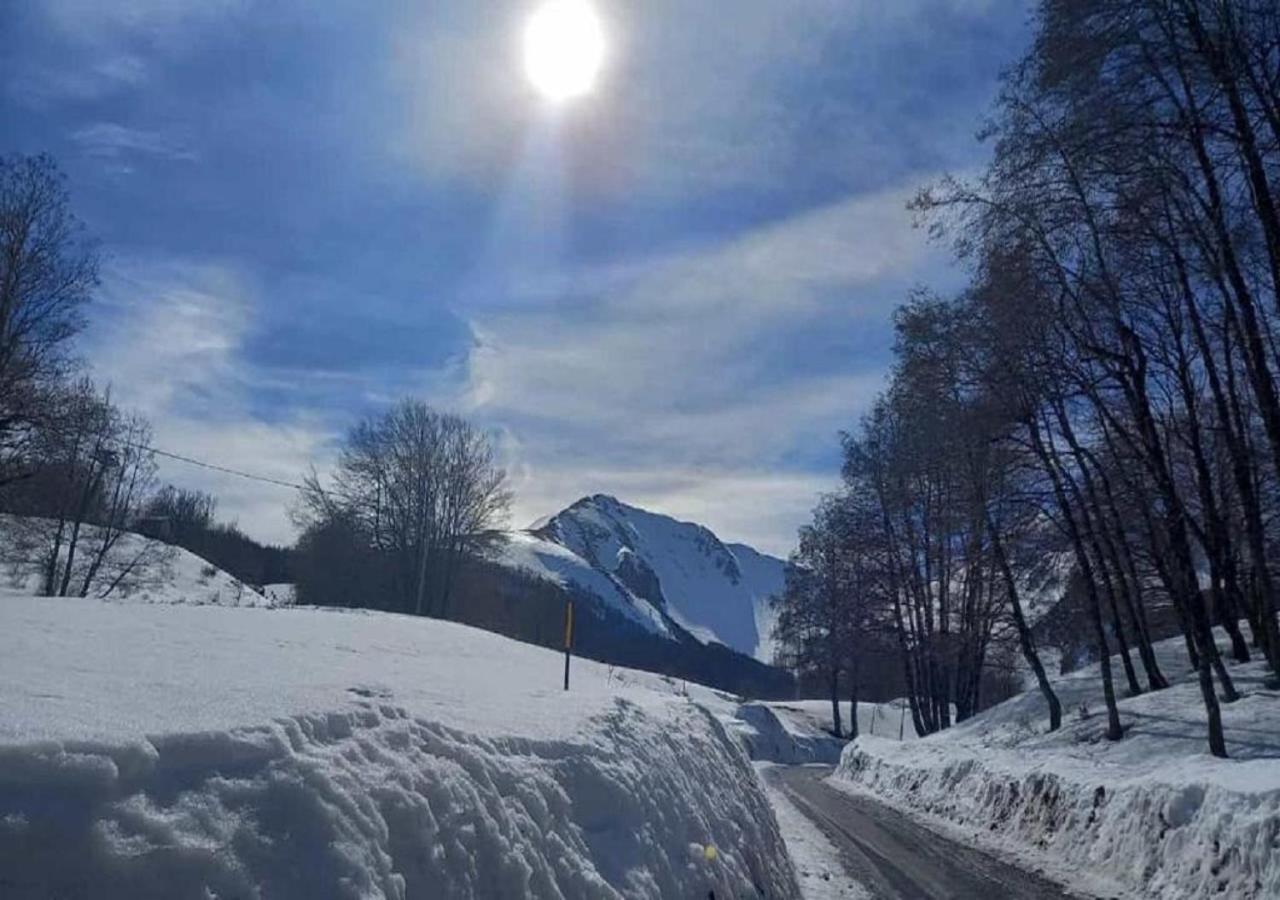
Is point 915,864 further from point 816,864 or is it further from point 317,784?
point 317,784

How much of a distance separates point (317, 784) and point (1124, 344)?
16.8 m

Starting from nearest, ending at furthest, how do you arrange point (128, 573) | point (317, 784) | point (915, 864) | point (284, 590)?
point (317, 784) → point (915, 864) → point (128, 573) → point (284, 590)

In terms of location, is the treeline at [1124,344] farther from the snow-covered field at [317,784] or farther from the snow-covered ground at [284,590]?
the snow-covered ground at [284,590]

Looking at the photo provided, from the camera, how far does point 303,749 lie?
4422 mm

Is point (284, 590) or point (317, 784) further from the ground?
point (284, 590)

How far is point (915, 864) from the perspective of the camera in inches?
514

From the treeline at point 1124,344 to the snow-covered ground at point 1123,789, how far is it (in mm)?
885

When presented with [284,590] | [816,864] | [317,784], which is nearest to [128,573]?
[284,590]

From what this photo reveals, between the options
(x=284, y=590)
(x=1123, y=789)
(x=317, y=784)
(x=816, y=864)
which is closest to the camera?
(x=317, y=784)

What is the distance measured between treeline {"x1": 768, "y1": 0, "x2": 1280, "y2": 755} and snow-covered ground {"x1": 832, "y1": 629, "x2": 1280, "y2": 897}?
0.88 meters

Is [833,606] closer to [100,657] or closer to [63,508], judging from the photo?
[63,508]

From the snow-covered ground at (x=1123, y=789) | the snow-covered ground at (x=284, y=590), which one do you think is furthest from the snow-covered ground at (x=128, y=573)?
the snow-covered ground at (x=1123, y=789)

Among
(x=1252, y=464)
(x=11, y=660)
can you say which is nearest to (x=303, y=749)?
(x=11, y=660)

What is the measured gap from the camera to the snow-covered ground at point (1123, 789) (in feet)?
30.4
